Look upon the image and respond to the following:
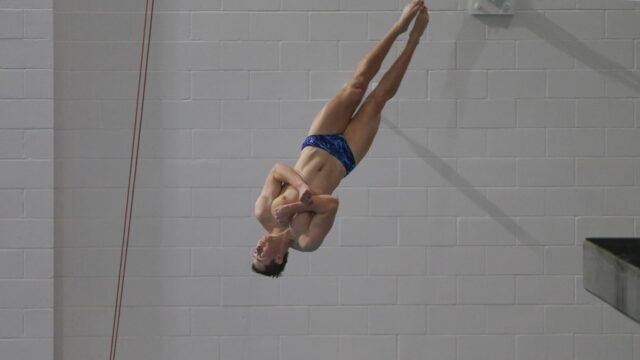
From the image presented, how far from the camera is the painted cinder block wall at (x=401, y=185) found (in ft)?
14.0

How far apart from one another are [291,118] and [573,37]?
117 centimetres

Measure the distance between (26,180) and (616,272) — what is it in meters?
2.57

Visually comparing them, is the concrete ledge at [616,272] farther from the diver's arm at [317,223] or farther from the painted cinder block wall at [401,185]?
the painted cinder block wall at [401,185]

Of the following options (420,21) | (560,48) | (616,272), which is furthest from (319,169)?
(560,48)

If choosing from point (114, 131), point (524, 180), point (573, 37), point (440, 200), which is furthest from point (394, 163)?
point (114, 131)

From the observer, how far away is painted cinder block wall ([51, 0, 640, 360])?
4.28m

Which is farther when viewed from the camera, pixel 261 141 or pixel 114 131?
pixel 261 141

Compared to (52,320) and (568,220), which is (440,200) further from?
(52,320)

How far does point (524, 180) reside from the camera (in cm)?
434

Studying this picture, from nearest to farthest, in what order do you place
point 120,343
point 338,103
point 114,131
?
point 114,131
point 338,103
point 120,343

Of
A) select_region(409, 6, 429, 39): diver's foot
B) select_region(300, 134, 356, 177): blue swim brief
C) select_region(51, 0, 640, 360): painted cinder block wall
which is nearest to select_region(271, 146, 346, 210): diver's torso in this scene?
select_region(300, 134, 356, 177): blue swim brief

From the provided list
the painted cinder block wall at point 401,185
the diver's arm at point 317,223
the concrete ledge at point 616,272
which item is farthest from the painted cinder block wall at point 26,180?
the concrete ledge at point 616,272

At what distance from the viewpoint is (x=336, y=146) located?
10.6 feet

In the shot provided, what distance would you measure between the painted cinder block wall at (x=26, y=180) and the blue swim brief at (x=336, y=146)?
1455 millimetres
